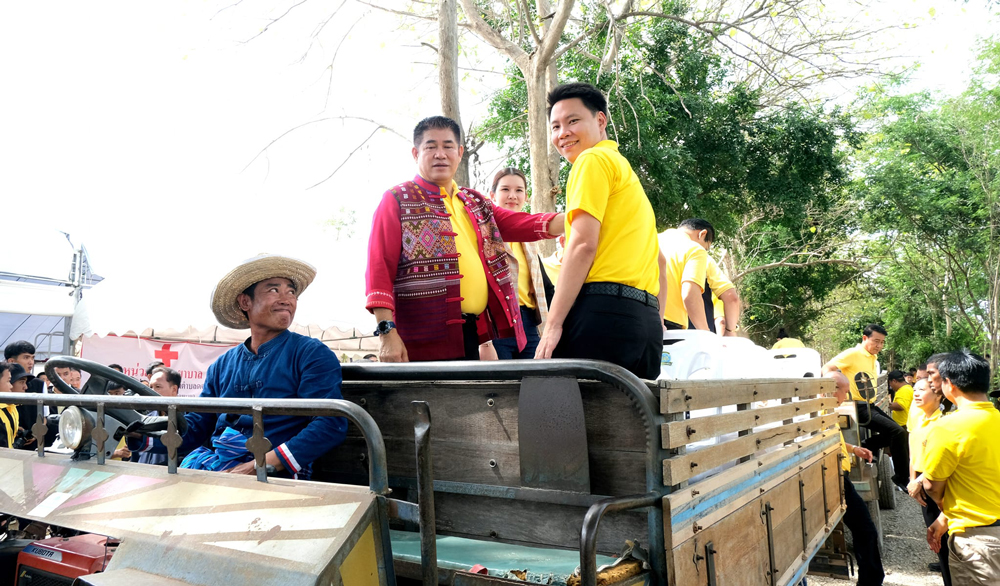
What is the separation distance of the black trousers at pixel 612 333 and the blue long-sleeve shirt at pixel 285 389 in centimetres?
86

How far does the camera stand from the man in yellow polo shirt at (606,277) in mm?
2611

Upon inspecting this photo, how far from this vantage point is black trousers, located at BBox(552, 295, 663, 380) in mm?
2596

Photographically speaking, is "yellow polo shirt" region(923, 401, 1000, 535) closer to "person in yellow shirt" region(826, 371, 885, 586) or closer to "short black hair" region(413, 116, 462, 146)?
"person in yellow shirt" region(826, 371, 885, 586)

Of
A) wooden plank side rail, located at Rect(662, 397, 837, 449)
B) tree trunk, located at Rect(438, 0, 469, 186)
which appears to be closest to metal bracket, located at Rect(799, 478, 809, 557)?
wooden plank side rail, located at Rect(662, 397, 837, 449)

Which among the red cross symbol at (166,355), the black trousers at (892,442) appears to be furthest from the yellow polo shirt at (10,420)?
the black trousers at (892,442)

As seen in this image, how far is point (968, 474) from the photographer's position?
177 inches

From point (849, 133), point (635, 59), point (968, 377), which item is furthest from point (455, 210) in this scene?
point (849, 133)

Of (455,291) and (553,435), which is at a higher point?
(455,291)

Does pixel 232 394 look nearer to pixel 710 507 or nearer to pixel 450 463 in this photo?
pixel 450 463

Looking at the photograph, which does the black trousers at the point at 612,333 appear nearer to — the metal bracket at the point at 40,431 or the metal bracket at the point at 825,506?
the metal bracket at the point at 40,431

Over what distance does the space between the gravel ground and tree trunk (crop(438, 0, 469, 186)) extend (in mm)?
5149

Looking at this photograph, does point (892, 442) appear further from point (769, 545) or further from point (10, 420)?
point (10, 420)

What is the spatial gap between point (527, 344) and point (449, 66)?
3874mm

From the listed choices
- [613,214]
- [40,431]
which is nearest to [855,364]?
[613,214]
